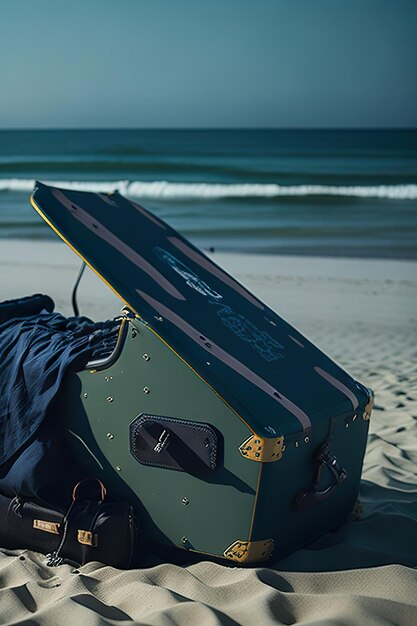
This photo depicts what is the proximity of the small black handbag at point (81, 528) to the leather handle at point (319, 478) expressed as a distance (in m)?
0.47

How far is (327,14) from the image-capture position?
31.5m

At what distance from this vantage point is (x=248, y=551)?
2.35 m

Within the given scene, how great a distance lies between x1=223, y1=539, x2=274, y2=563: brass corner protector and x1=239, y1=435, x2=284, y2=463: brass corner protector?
0.25 m

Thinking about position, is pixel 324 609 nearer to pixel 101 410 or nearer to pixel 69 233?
pixel 101 410

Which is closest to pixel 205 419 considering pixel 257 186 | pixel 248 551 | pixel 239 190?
pixel 248 551

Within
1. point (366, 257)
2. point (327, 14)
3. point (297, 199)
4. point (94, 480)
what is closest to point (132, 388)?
point (94, 480)

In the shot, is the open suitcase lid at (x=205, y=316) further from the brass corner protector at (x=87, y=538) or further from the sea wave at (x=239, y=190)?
the sea wave at (x=239, y=190)

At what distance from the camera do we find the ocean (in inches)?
482

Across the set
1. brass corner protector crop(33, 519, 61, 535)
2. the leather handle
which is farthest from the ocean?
brass corner protector crop(33, 519, 61, 535)

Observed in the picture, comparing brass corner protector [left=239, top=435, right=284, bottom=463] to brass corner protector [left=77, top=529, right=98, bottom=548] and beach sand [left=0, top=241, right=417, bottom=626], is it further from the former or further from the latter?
brass corner protector [left=77, top=529, right=98, bottom=548]

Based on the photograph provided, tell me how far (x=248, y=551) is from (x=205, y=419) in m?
0.37

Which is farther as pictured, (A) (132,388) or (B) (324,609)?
(A) (132,388)

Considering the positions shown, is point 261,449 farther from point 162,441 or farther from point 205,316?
point 205,316

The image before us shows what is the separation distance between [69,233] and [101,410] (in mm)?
535
